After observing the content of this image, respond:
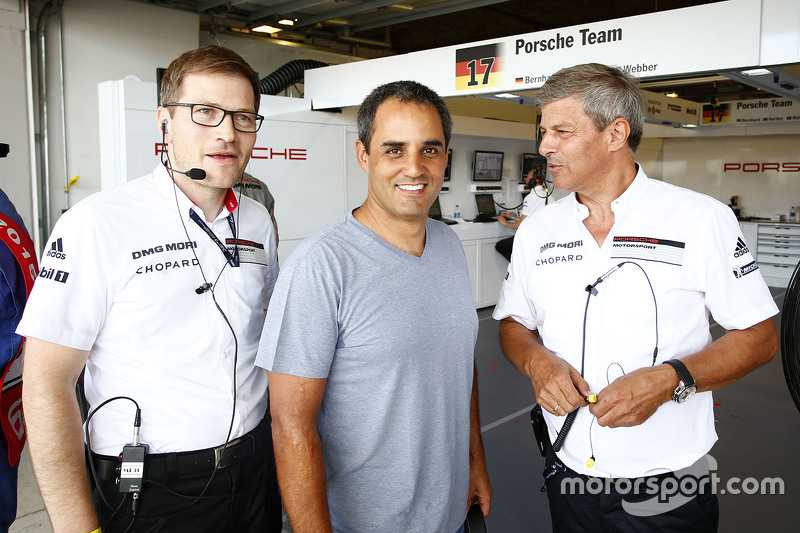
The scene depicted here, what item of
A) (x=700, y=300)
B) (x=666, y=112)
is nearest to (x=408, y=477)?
(x=700, y=300)

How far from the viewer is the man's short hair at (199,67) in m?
1.47

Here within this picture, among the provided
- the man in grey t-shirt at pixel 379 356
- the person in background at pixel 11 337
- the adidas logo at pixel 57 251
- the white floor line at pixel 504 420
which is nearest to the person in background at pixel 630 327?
the man in grey t-shirt at pixel 379 356

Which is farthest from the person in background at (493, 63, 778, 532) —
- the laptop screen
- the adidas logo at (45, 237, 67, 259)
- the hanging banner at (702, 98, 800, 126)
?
the hanging banner at (702, 98, 800, 126)

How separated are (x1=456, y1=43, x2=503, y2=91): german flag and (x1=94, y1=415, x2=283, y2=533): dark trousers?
12.8ft

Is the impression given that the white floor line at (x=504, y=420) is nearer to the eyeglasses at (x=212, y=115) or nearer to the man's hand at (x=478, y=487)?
the man's hand at (x=478, y=487)

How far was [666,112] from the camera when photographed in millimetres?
8594

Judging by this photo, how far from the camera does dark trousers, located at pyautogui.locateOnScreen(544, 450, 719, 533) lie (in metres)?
1.56

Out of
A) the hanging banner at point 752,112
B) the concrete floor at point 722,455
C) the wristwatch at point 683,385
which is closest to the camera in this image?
the wristwatch at point 683,385

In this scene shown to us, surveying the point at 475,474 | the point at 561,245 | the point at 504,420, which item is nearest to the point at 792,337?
the point at 561,245

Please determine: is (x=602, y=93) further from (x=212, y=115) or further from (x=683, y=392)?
(x=212, y=115)

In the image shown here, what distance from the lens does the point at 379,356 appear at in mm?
1288

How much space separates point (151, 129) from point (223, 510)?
14.0 feet

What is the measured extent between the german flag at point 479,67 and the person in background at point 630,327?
10.3 feet

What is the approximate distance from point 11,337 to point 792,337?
258 centimetres
